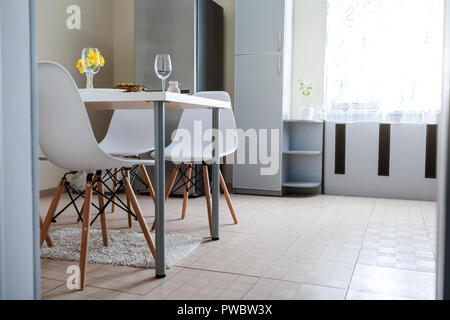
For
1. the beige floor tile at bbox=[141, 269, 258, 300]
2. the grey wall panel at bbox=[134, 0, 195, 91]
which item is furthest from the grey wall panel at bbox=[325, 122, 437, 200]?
the beige floor tile at bbox=[141, 269, 258, 300]

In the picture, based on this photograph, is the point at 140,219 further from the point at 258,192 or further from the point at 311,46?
the point at 311,46

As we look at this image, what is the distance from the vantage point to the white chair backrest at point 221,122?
2.69m

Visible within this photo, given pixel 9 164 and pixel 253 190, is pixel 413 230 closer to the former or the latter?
pixel 253 190

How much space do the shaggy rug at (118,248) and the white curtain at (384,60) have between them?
2.22 meters

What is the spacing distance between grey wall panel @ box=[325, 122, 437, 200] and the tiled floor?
1.84 feet

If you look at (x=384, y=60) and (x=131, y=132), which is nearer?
(x=131, y=132)

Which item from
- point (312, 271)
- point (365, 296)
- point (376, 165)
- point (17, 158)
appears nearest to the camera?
point (17, 158)

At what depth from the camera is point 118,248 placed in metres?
2.09

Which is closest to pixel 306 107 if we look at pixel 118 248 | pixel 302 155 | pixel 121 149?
pixel 302 155

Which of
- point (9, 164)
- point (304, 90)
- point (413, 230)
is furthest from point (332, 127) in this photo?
point (9, 164)

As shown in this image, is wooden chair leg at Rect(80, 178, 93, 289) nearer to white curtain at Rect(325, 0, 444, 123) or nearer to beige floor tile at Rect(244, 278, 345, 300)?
beige floor tile at Rect(244, 278, 345, 300)

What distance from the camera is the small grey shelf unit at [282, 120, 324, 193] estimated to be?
3967 millimetres

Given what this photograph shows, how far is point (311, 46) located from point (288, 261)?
2.69 m

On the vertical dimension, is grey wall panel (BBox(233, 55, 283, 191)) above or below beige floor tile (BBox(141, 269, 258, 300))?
above
